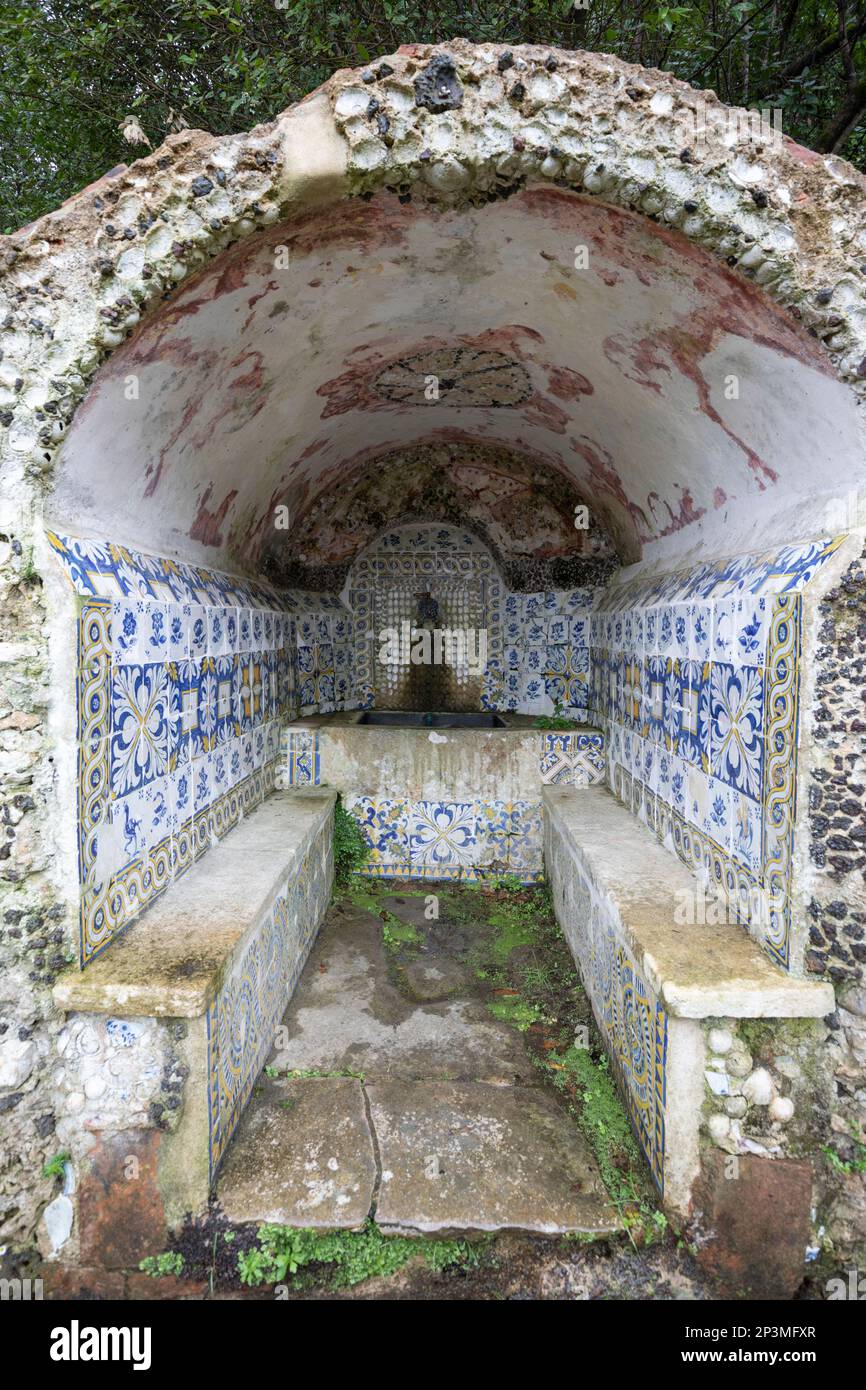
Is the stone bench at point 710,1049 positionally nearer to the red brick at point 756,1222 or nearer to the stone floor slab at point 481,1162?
the red brick at point 756,1222

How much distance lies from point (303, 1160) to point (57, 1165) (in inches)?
29.3

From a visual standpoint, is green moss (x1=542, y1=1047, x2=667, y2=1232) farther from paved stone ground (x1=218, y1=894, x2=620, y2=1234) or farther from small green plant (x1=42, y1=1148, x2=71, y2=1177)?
small green plant (x1=42, y1=1148, x2=71, y2=1177)

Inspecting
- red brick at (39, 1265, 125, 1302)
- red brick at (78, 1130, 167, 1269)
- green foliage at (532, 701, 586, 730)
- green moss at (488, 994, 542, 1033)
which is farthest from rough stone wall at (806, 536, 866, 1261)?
green foliage at (532, 701, 586, 730)

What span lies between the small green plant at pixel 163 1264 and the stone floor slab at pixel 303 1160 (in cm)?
17

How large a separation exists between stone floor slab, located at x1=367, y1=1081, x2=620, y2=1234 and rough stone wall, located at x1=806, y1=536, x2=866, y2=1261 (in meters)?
0.69

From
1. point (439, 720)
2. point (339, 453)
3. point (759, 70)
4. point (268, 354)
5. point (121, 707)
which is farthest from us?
point (439, 720)

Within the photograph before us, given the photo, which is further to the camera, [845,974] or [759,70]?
[759,70]

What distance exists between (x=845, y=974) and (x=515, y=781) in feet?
9.41

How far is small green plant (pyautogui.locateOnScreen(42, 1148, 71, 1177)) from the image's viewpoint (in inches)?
83.2

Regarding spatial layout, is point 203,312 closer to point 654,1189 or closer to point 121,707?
point 121,707

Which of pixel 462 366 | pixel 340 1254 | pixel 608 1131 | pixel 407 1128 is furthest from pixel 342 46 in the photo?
pixel 340 1254

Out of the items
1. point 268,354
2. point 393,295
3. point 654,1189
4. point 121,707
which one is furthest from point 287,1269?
point 393,295

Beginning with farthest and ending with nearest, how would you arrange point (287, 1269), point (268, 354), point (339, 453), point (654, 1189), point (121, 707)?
point (339, 453) < point (268, 354) < point (121, 707) < point (654, 1189) < point (287, 1269)

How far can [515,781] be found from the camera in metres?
4.86
